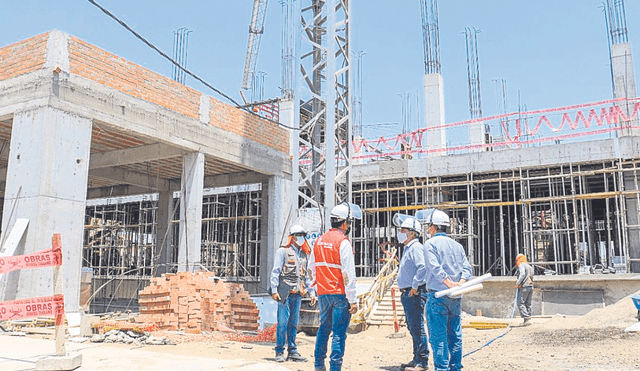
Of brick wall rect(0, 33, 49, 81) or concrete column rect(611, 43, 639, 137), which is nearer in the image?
brick wall rect(0, 33, 49, 81)

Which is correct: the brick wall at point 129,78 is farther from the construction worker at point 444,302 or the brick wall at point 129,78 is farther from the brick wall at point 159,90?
the construction worker at point 444,302

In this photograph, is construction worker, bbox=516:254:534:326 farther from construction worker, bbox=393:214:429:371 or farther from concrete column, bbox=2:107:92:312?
concrete column, bbox=2:107:92:312

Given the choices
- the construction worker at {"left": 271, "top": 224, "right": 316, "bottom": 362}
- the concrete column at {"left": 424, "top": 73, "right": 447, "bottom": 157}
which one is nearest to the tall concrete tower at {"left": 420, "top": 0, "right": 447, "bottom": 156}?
the concrete column at {"left": 424, "top": 73, "right": 447, "bottom": 157}

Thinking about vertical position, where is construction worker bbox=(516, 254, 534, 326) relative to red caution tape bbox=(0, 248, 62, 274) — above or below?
below

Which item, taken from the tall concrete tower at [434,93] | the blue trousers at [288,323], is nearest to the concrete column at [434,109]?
the tall concrete tower at [434,93]

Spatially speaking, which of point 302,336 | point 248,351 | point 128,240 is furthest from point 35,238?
point 128,240

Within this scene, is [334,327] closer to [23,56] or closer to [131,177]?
[23,56]

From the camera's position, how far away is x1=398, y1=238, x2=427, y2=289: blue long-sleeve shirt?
241 inches

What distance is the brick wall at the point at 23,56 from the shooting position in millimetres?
9812

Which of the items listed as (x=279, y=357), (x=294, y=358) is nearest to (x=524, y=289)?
(x=294, y=358)

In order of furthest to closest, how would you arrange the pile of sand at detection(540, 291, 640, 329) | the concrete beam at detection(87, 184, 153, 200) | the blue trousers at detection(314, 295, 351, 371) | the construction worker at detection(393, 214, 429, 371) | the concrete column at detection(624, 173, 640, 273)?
the concrete beam at detection(87, 184, 153, 200) → the concrete column at detection(624, 173, 640, 273) → the pile of sand at detection(540, 291, 640, 329) → the construction worker at detection(393, 214, 429, 371) → the blue trousers at detection(314, 295, 351, 371)

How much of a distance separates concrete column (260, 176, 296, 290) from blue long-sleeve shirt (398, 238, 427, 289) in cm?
844

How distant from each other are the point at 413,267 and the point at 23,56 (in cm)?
797

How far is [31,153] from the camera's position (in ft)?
31.6
